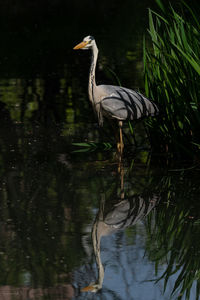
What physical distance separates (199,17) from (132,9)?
14.3 m

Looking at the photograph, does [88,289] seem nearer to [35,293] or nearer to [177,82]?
[35,293]

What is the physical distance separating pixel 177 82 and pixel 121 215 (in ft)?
4.97

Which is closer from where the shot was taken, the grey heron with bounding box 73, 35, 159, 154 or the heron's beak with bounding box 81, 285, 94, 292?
the heron's beak with bounding box 81, 285, 94, 292

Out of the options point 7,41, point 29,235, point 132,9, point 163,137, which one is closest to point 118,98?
point 163,137

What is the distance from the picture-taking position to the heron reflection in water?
18.3ft

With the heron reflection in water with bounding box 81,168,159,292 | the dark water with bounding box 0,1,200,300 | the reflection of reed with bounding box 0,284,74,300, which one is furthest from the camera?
the heron reflection in water with bounding box 81,168,159,292

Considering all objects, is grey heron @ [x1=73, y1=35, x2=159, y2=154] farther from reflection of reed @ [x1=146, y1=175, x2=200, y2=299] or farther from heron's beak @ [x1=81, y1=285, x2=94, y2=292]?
heron's beak @ [x1=81, y1=285, x2=94, y2=292]

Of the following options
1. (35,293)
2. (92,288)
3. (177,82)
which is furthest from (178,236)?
(177,82)

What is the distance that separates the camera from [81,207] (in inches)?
242

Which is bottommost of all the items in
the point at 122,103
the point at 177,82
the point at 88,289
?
the point at 88,289

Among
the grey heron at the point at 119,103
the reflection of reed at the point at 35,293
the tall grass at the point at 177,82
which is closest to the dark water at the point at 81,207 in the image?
the reflection of reed at the point at 35,293

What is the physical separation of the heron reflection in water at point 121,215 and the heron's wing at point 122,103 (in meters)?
0.99

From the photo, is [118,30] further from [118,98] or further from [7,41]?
[118,98]

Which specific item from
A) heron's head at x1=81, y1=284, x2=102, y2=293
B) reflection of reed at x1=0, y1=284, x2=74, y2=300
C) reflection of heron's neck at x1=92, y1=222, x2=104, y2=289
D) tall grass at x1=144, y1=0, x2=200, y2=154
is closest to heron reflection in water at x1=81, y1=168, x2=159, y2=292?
reflection of heron's neck at x1=92, y1=222, x2=104, y2=289
